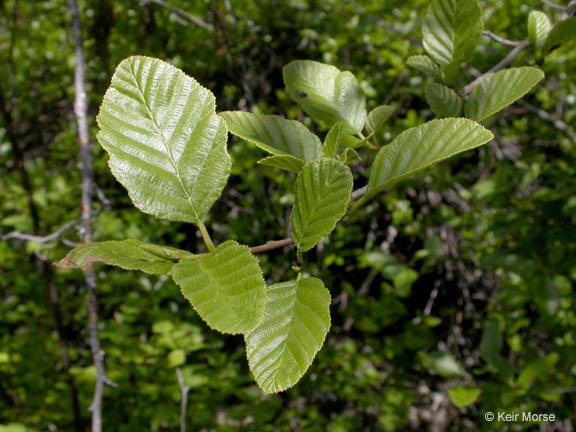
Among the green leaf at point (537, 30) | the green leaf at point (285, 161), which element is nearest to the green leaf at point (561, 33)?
the green leaf at point (537, 30)

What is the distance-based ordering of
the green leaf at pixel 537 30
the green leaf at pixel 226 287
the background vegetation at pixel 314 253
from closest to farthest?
the green leaf at pixel 226 287 < the green leaf at pixel 537 30 < the background vegetation at pixel 314 253

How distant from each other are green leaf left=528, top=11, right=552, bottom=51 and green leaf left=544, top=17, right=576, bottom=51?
2 centimetres

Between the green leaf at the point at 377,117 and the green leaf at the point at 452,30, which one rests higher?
the green leaf at the point at 452,30

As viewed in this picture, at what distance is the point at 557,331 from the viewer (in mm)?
2111

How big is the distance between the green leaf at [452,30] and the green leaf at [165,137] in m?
0.38

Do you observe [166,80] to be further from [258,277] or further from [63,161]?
[63,161]

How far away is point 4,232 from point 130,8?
1.48 meters

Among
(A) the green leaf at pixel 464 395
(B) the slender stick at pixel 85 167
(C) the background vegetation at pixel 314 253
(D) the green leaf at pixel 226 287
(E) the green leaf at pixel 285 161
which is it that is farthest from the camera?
(C) the background vegetation at pixel 314 253

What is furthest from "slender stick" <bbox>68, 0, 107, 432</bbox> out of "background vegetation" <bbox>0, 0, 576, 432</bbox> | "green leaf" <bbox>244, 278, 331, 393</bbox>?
"green leaf" <bbox>244, 278, 331, 393</bbox>

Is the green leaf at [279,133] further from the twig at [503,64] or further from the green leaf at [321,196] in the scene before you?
the twig at [503,64]

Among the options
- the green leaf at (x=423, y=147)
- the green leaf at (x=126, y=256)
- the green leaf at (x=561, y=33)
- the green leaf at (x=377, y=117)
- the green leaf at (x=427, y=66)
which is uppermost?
the green leaf at (x=561, y=33)

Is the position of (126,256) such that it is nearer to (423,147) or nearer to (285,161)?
(285,161)

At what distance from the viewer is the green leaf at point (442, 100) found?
2.15 feet

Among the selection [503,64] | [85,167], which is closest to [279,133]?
[503,64]
